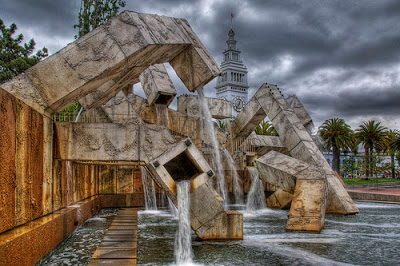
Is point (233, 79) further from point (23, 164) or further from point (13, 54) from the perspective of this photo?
point (23, 164)

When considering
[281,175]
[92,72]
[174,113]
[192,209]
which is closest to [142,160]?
[192,209]

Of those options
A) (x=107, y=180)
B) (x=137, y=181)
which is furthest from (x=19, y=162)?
(x=137, y=181)

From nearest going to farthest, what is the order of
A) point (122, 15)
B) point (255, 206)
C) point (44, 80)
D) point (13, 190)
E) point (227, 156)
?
point (13, 190), point (44, 80), point (122, 15), point (255, 206), point (227, 156)

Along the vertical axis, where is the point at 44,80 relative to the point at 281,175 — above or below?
above

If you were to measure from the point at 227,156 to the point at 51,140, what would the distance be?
9149 millimetres

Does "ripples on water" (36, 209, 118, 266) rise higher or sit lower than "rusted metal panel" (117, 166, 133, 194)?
lower

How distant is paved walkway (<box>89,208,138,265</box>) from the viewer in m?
4.70

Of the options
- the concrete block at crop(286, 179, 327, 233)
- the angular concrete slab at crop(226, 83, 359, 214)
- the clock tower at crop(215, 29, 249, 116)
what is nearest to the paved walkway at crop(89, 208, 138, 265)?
the concrete block at crop(286, 179, 327, 233)

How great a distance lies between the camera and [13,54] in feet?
82.7

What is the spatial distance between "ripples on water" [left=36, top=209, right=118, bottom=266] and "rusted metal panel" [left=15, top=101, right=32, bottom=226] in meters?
0.70

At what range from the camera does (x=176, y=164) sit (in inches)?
309

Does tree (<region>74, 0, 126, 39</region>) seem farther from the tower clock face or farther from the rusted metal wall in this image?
the tower clock face

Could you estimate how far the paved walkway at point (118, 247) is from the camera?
4701mm

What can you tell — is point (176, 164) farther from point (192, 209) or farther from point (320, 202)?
point (320, 202)
